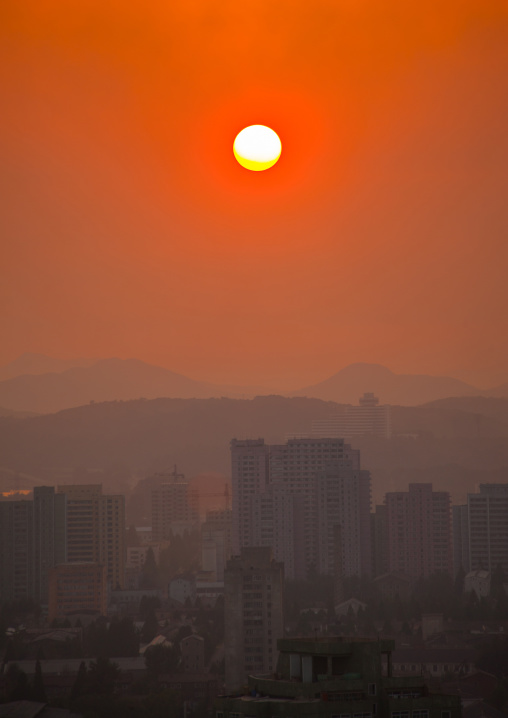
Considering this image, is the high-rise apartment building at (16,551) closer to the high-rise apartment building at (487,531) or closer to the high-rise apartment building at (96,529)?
the high-rise apartment building at (96,529)

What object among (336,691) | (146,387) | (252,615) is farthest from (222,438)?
(336,691)

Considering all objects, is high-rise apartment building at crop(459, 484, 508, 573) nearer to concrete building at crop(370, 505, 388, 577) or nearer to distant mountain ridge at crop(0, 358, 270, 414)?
concrete building at crop(370, 505, 388, 577)

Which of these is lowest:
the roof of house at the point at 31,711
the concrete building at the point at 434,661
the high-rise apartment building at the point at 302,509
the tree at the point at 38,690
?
the roof of house at the point at 31,711

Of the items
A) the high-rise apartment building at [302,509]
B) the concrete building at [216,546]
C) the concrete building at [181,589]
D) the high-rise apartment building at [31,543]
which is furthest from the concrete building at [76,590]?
the high-rise apartment building at [302,509]

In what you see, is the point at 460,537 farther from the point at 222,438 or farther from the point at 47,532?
the point at 222,438

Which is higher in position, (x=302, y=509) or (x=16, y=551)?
(x=302, y=509)
